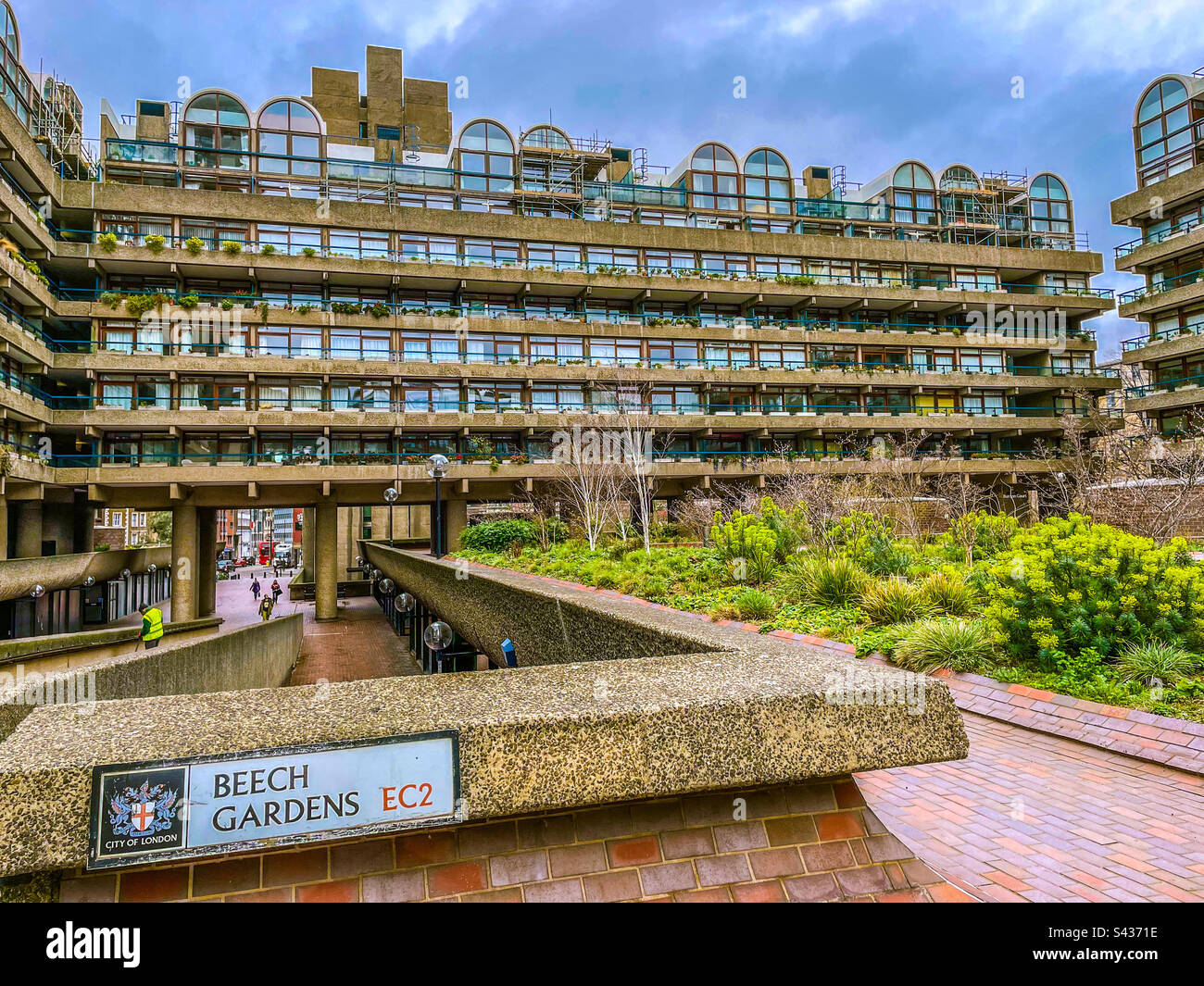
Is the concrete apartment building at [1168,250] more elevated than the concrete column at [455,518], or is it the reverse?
the concrete apartment building at [1168,250]

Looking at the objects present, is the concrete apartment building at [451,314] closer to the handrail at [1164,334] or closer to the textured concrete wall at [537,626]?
the handrail at [1164,334]

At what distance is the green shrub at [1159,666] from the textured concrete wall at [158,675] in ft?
28.7

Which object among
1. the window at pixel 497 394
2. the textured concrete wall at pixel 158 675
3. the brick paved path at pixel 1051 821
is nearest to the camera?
the brick paved path at pixel 1051 821

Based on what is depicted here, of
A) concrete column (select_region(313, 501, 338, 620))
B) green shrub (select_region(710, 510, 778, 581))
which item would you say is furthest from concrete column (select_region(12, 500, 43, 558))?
green shrub (select_region(710, 510, 778, 581))

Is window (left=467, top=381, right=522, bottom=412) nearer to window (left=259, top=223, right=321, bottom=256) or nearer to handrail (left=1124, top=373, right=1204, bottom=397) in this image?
window (left=259, top=223, right=321, bottom=256)

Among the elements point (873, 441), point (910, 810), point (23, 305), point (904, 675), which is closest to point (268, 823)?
point (904, 675)

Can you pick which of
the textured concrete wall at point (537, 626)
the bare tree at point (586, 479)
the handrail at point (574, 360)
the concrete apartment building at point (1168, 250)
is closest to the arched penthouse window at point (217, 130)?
the handrail at point (574, 360)

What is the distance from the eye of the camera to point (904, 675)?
3.24 metres

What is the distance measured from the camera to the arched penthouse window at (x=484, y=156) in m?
39.0

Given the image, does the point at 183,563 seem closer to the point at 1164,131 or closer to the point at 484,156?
the point at 484,156

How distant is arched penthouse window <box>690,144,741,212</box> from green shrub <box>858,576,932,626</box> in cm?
3518

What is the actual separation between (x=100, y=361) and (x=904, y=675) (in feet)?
117

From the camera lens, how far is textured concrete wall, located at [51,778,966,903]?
8.46ft

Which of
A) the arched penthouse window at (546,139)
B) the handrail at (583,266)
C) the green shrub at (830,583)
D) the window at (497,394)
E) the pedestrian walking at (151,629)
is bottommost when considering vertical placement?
the pedestrian walking at (151,629)
